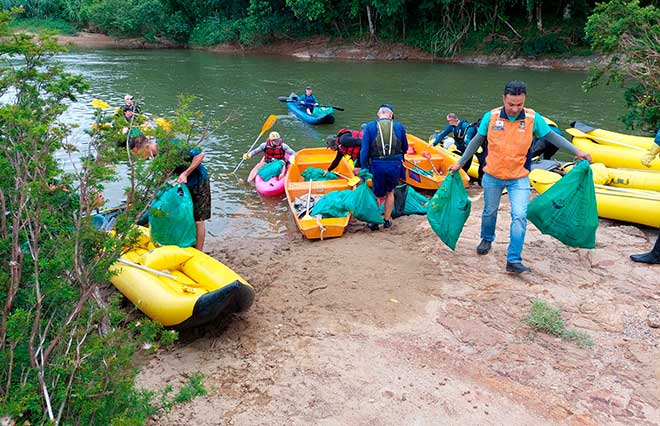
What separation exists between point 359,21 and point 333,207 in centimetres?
2720

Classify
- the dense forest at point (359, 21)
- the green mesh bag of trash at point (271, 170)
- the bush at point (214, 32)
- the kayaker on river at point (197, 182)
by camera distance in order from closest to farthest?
the kayaker on river at point (197, 182)
the green mesh bag of trash at point (271, 170)
the dense forest at point (359, 21)
the bush at point (214, 32)

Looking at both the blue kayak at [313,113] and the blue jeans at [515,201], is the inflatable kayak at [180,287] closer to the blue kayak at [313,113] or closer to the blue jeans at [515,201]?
the blue jeans at [515,201]

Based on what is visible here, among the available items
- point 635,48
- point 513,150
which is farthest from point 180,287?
point 635,48

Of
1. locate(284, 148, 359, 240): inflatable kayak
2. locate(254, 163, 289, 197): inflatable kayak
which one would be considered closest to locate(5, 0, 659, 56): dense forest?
locate(284, 148, 359, 240): inflatable kayak

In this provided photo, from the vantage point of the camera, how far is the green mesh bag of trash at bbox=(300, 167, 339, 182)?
8.60 metres

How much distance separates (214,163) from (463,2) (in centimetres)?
2096

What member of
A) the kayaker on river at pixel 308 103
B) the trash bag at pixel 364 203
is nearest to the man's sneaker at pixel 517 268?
the trash bag at pixel 364 203

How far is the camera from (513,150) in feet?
15.5

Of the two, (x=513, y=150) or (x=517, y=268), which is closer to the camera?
(x=513, y=150)

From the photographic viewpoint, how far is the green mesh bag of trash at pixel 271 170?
31.0ft

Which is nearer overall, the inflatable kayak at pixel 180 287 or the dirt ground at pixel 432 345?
the dirt ground at pixel 432 345

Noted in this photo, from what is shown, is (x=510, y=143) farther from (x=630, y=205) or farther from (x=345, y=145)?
(x=345, y=145)

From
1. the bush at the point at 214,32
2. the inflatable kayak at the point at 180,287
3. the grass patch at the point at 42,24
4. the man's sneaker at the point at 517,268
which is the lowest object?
the man's sneaker at the point at 517,268

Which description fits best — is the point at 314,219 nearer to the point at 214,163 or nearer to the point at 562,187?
the point at 562,187
